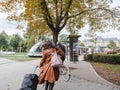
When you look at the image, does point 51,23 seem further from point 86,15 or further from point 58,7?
point 86,15

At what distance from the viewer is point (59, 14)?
20719mm

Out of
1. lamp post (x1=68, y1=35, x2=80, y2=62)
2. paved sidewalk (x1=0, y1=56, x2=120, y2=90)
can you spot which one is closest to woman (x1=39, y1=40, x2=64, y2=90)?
paved sidewalk (x1=0, y1=56, x2=120, y2=90)

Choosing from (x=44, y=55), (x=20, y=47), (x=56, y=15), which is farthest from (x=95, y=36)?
(x=20, y=47)

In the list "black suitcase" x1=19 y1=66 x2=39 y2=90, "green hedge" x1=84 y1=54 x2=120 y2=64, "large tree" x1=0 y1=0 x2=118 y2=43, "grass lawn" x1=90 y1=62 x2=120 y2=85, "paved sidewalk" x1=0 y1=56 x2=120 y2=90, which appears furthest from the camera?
"green hedge" x1=84 y1=54 x2=120 y2=64

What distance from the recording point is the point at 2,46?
336 feet

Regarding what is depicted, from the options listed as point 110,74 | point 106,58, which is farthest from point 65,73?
point 106,58

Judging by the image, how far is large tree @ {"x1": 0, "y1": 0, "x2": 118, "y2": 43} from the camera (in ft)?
61.5

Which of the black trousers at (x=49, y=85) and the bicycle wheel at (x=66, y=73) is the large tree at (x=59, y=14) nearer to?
the bicycle wheel at (x=66, y=73)

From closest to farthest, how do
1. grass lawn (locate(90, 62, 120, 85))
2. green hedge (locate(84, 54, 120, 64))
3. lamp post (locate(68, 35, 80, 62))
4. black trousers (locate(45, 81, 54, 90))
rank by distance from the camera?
black trousers (locate(45, 81, 54, 90)) → grass lawn (locate(90, 62, 120, 85)) → green hedge (locate(84, 54, 120, 64)) → lamp post (locate(68, 35, 80, 62))

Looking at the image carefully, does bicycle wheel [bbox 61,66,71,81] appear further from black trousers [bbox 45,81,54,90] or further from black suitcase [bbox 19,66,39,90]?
black suitcase [bbox 19,66,39,90]

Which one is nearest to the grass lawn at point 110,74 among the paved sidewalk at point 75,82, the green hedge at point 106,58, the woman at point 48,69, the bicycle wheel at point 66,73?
the paved sidewalk at point 75,82

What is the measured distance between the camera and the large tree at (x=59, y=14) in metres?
18.7

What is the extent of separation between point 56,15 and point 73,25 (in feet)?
7.11

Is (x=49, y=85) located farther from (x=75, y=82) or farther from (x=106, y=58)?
(x=106, y=58)
